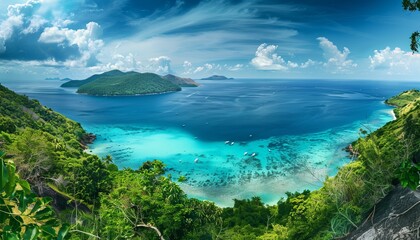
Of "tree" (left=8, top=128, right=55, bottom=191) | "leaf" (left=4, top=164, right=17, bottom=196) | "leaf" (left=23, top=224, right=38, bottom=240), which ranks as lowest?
"tree" (left=8, top=128, right=55, bottom=191)

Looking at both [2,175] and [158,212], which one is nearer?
[2,175]

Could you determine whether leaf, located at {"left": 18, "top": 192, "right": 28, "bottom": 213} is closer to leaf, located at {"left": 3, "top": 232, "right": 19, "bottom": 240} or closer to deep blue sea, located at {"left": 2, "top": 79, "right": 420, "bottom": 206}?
leaf, located at {"left": 3, "top": 232, "right": 19, "bottom": 240}

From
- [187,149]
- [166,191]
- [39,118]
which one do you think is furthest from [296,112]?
[166,191]

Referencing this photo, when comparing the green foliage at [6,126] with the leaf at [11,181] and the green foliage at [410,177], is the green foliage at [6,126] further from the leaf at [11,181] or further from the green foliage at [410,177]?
the green foliage at [410,177]

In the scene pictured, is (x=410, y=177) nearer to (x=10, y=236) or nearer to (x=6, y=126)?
(x=10, y=236)

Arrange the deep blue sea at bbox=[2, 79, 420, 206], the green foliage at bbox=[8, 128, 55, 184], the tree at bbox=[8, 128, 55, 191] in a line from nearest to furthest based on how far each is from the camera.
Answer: the tree at bbox=[8, 128, 55, 191], the green foliage at bbox=[8, 128, 55, 184], the deep blue sea at bbox=[2, 79, 420, 206]

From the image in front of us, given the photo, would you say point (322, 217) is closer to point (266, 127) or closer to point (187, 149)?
point (187, 149)

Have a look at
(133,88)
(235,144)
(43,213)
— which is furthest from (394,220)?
(133,88)

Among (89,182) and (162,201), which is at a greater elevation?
(162,201)

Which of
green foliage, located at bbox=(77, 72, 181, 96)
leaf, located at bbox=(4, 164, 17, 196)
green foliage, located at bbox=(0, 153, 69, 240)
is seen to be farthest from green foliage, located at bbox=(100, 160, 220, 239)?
green foliage, located at bbox=(77, 72, 181, 96)
